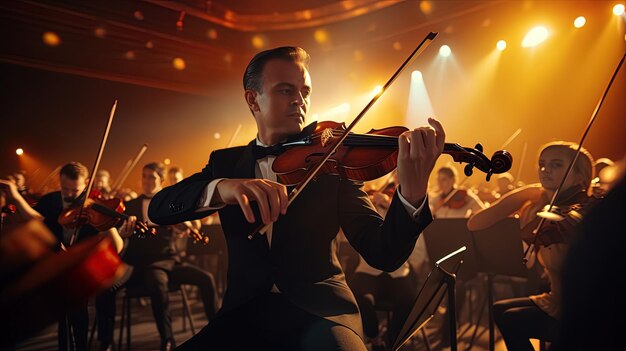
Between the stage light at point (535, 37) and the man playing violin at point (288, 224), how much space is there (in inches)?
274

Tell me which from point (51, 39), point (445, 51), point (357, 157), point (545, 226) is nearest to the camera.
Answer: point (357, 157)

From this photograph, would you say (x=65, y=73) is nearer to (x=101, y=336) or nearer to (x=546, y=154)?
(x=101, y=336)

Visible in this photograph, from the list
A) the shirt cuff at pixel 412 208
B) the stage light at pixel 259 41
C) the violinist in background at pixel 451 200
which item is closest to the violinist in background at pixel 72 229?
the shirt cuff at pixel 412 208

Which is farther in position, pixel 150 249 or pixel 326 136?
pixel 150 249

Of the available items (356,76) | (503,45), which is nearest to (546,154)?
(503,45)

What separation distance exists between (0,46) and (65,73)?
1.09 meters

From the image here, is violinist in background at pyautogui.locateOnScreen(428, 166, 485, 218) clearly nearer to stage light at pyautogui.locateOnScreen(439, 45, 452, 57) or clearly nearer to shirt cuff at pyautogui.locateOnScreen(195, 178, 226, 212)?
shirt cuff at pyautogui.locateOnScreen(195, 178, 226, 212)

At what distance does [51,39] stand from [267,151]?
7.64 m

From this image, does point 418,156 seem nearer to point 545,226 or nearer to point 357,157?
point 357,157

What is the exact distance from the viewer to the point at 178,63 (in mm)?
8852

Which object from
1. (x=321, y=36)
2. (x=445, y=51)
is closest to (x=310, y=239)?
(x=445, y=51)

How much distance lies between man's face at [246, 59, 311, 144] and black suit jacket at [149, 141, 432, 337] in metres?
0.17

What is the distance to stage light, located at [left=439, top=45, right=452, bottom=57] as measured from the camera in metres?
8.27

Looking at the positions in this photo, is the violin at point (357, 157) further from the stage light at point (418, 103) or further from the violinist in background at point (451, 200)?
the stage light at point (418, 103)
